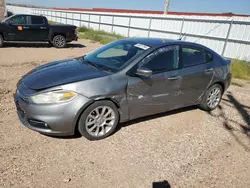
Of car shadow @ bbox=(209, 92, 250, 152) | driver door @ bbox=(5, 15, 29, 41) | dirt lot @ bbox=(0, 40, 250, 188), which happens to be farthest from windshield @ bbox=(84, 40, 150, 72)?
driver door @ bbox=(5, 15, 29, 41)

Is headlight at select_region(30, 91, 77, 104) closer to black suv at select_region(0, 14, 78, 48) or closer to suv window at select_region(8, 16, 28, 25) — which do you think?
black suv at select_region(0, 14, 78, 48)

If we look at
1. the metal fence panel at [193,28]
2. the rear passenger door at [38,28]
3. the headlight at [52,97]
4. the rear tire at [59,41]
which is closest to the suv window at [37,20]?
the rear passenger door at [38,28]

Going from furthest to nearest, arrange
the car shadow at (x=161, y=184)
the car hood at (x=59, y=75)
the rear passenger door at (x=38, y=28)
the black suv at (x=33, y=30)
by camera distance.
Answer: the rear passenger door at (x=38, y=28) → the black suv at (x=33, y=30) → the car hood at (x=59, y=75) → the car shadow at (x=161, y=184)

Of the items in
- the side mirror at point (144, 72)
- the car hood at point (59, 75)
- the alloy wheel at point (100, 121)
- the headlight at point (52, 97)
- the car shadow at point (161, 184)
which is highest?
the side mirror at point (144, 72)

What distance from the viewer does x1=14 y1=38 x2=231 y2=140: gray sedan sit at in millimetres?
3002

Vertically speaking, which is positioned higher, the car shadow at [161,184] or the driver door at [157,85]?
the driver door at [157,85]

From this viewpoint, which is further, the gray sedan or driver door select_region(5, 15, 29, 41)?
driver door select_region(5, 15, 29, 41)

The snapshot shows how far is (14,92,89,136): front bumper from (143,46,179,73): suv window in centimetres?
125

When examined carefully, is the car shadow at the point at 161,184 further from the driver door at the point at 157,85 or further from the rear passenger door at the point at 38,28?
the rear passenger door at the point at 38,28

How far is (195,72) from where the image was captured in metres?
4.12

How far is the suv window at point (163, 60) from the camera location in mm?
3604

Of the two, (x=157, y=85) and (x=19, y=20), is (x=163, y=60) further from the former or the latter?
(x=19, y=20)

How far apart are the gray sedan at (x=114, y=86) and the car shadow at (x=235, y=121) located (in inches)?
28.1

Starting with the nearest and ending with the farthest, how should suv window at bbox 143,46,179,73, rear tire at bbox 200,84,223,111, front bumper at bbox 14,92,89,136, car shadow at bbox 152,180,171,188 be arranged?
car shadow at bbox 152,180,171,188 < front bumper at bbox 14,92,89,136 < suv window at bbox 143,46,179,73 < rear tire at bbox 200,84,223,111
